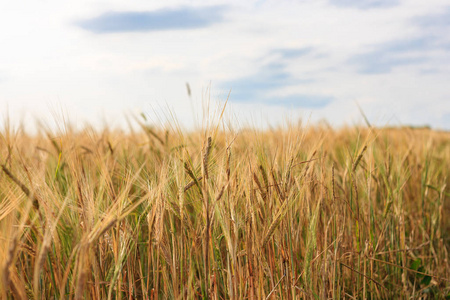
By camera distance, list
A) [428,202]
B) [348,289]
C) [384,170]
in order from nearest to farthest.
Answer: [348,289] < [384,170] < [428,202]

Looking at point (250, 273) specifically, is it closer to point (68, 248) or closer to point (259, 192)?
point (259, 192)

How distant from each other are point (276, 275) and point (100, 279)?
1.69 ft

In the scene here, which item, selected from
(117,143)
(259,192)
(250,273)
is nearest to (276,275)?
(250,273)

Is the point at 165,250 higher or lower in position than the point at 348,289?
higher

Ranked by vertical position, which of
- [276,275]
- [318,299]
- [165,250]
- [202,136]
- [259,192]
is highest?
[202,136]

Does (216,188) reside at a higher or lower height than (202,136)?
lower

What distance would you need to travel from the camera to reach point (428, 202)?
244cm

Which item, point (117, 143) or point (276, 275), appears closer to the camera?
point (276, 275)

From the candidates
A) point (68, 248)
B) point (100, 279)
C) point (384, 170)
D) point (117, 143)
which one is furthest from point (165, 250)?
point (117, 143)

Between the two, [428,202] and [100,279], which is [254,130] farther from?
[428,202]

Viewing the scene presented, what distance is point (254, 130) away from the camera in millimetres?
1181

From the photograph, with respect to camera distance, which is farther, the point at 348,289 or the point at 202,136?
the point at 348,289

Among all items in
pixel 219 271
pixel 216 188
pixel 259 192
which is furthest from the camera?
pixel 219 271

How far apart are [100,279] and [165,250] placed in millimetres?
209
